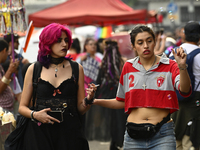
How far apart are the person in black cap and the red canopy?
5.70 metres

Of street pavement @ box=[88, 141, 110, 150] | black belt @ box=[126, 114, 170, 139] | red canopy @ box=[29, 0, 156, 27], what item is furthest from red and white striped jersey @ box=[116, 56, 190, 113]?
red canopy @ box=[29, 0, 156, 27]

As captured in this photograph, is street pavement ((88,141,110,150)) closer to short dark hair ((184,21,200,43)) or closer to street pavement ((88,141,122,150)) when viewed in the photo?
street pavement ((88,141,122,150))

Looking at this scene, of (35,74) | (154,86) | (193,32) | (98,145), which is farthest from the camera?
(98,145)

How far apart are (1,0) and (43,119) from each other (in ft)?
8.54

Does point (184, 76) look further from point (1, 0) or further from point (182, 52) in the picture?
point (1, 0)

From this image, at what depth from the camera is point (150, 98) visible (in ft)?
10.9

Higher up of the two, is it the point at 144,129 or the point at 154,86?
the point at 154,86

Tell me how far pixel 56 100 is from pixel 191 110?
2.13 meters

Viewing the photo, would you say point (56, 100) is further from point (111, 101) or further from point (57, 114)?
point (111, 101)

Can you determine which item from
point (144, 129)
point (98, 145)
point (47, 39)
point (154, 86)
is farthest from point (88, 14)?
point (144, 129)

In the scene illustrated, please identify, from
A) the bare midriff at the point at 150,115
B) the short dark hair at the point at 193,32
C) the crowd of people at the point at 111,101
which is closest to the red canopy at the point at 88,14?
the short dark hair at the point at 193,32

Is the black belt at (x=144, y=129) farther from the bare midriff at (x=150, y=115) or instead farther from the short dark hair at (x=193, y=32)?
the short dark hair at (x=193, y=32)

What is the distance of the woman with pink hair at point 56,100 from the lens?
11.3ft

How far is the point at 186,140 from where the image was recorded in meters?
4.81
